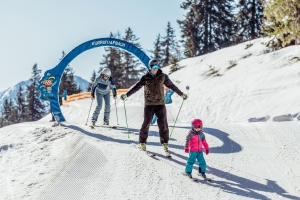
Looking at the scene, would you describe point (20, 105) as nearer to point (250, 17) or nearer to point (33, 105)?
point (33, 105)

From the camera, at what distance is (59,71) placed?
12.8 meters

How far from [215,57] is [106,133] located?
20.9 meters

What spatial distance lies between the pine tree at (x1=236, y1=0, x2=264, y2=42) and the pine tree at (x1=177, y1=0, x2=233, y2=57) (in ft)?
6.64

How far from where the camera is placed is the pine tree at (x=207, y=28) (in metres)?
42.2

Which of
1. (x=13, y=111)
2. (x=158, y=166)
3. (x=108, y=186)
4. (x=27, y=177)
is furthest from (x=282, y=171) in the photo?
(x=13, y=111)

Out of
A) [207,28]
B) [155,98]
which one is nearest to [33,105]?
[207,28]

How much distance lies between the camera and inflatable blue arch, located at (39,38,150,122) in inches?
492

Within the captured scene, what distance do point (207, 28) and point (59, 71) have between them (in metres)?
32.5

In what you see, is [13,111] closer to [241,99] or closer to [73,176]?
[241,99]

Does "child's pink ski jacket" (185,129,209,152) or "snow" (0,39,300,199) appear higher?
"child's pink ski jacket" (185,129,209,152)

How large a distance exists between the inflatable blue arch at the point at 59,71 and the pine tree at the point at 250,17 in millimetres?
29373

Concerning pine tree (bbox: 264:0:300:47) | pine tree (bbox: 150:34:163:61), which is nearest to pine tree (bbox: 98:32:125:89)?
pine tree (bbox: 150:34:163:61)

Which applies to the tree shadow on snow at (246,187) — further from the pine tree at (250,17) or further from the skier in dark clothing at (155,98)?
the pine tree at (250,17)

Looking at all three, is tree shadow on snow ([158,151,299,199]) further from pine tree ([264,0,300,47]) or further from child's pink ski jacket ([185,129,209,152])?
pine tree ([264,0,300,47])
